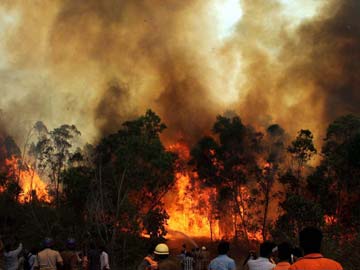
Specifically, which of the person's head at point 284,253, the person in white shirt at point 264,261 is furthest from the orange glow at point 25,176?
the person's head at point 284,253

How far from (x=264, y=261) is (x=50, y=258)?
4658 millimetres

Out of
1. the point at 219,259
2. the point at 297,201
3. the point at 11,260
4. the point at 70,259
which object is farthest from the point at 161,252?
the point at 297,201

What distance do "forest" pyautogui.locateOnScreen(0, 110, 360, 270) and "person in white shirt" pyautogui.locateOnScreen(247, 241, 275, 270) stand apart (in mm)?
24543

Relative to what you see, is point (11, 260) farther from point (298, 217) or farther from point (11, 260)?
point (298, 217)

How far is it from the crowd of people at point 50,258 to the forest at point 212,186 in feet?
65.2

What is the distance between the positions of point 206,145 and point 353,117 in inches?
627

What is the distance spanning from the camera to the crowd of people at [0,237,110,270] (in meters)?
9.40

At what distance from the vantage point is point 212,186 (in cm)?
5003

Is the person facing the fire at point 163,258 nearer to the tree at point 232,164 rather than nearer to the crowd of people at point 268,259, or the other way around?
the crowd of people at point 268,259

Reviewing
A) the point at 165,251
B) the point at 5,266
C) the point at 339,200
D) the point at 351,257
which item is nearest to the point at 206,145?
the point at 339,200

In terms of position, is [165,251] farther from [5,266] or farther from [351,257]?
[351,257]

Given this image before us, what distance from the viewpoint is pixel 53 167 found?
2089 inches

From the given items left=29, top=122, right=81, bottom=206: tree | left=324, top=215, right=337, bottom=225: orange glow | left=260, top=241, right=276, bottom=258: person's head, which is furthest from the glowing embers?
left=260, top=241, right=276, bottom=258: person's head

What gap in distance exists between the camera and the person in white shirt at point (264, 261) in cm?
728
